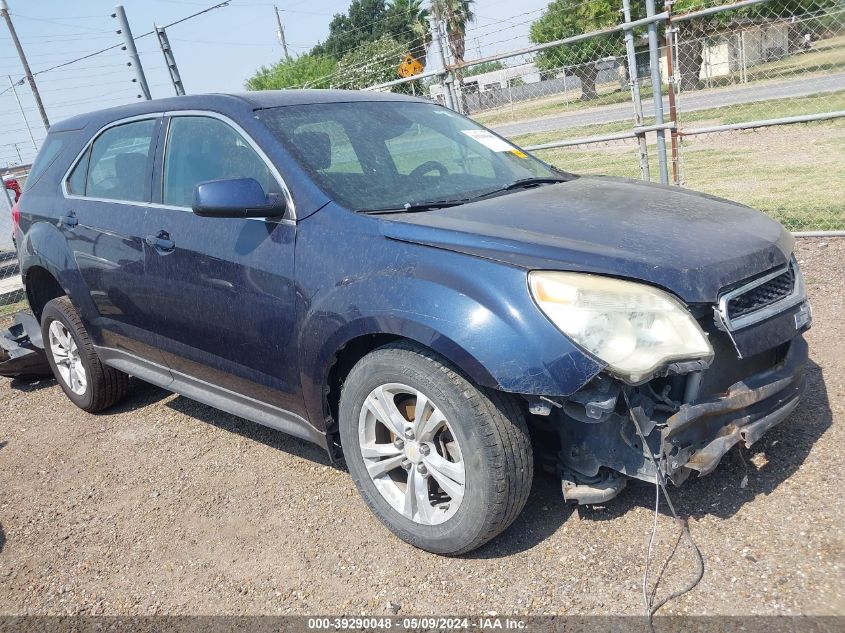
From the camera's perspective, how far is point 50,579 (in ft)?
10.5

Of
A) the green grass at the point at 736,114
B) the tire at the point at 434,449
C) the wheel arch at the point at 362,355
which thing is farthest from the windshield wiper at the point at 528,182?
the green grass at the point at 736,114

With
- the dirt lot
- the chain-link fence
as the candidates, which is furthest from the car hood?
the chain-link fence

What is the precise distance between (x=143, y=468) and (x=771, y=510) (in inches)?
125

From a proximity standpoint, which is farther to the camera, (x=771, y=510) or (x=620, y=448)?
(x=771, y=510)

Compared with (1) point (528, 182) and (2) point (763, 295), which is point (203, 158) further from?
(2) point (763, 295)

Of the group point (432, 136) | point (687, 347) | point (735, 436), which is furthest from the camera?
point (432, 136)

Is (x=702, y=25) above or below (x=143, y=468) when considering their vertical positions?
above

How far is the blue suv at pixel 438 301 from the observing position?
8.20 ft

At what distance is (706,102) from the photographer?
16.2m

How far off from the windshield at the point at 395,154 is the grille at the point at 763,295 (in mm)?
1256

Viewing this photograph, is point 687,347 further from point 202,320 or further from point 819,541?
point 202,320

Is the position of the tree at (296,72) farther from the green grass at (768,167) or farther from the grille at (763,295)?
the grille at (763,295)

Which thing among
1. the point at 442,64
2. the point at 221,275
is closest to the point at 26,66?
the point at 442,64

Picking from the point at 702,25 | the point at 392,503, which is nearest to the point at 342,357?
the point at 392,503
